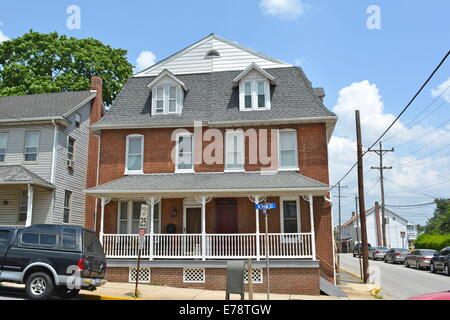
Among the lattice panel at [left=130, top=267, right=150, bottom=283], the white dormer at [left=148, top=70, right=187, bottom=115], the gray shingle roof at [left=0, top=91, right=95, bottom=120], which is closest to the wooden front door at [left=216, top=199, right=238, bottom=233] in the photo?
the lattice panel at [left=130, top=267, right=150, bottom=283]

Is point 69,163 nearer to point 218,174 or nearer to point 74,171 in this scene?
point 74,171

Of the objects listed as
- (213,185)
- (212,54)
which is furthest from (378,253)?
(213,185)

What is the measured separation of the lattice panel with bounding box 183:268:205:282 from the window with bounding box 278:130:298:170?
5.86 meters

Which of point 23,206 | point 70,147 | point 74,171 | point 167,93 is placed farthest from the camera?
point 74,171

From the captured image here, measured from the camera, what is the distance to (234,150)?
727 inches

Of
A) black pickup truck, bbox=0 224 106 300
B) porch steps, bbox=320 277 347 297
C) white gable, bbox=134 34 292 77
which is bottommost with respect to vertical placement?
porch steps, bbox=320 277 347 297

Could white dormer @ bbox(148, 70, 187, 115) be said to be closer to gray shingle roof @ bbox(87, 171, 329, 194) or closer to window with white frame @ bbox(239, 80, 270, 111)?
window with white frame @ bbox(239, 80, 270, 111)

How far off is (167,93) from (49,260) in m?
11.2

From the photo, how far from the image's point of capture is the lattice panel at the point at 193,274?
15.6m

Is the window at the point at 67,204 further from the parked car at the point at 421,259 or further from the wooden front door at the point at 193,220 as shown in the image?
the parked car at the point at 421,259

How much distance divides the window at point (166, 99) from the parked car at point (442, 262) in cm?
1841

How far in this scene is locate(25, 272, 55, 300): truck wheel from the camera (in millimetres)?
10359
